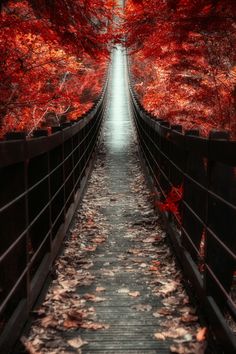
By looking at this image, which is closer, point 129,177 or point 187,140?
point 187,140

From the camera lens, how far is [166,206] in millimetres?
6523

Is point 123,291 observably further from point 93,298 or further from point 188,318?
point 188,318

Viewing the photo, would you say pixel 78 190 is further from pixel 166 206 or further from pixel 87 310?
pixel 87 310

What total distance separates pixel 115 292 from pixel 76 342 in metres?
1.22

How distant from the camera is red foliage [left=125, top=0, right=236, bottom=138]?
8.78m

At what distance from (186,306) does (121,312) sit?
0.67 m

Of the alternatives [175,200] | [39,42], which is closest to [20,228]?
[175,200]

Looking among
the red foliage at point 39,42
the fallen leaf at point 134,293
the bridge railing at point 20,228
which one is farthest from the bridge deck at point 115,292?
the red foliage at point 39,42

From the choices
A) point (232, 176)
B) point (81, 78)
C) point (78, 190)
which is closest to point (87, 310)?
point (232, 176)

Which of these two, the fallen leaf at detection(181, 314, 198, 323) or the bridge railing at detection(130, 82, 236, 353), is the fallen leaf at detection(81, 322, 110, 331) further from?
the bridge railing at detection(130, 82, 236, 353)

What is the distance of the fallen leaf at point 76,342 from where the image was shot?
12.3 feet

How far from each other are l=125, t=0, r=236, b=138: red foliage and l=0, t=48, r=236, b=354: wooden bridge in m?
2.79

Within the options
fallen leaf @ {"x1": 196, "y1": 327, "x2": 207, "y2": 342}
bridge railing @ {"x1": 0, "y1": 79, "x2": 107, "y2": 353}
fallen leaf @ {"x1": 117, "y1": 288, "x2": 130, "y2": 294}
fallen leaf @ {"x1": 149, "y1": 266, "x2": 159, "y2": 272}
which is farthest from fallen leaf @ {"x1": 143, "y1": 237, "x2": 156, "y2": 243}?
fallen leaf @ {"x1": 196, "y1": 327, "x2": 207, "y2": 342}

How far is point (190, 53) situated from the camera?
42.9 ft
